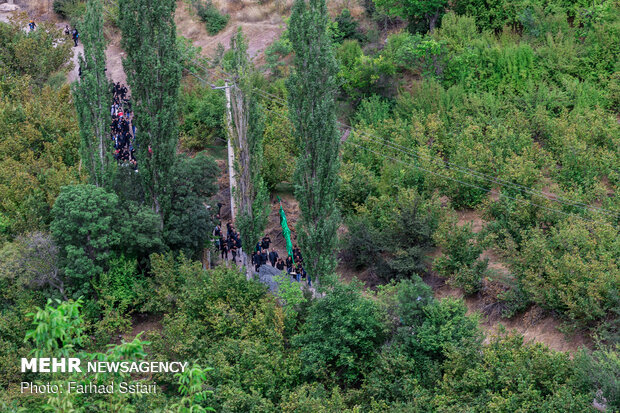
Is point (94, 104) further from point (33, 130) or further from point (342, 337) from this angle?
point (342, 337)

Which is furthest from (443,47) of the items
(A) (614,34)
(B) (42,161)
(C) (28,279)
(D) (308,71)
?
(C) (28,279)

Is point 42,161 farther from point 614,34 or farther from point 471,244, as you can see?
point 614,34

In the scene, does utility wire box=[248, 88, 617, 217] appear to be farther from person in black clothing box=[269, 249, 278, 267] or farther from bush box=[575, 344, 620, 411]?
bush box=[575, 344, 620, 411]

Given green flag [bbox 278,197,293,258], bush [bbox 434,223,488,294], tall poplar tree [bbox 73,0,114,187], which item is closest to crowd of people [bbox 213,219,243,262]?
green flag [bbox 278,197,293,258]

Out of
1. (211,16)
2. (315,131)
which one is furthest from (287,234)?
(211,16)

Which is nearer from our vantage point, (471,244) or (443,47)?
(471,244)

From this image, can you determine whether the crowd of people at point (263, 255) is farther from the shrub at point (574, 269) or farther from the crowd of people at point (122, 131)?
the shrub at point (574, 269)
